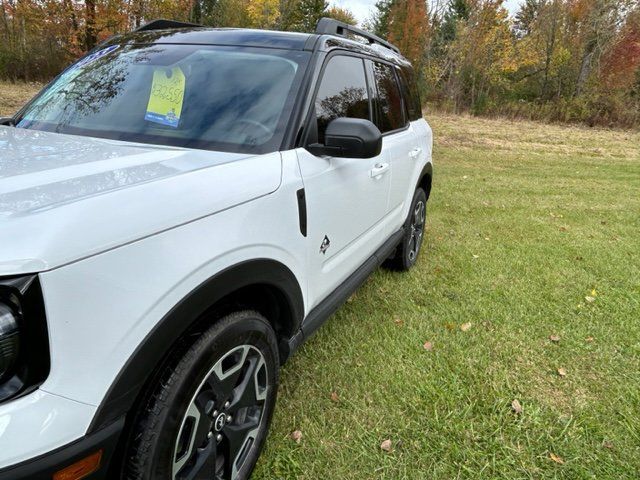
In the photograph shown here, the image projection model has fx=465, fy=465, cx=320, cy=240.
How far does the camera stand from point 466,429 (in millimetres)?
2371

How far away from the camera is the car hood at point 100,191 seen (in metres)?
1.07

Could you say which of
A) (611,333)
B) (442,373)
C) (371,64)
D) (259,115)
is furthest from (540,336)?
(259,115)

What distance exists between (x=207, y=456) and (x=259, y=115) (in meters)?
1.42

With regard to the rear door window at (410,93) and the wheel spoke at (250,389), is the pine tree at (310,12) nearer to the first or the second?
the rear door window at (410,93)

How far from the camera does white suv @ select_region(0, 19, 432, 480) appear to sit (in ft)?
3.57

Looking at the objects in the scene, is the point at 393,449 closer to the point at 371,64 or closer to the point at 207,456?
the point at 207,456

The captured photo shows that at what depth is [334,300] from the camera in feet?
8.27

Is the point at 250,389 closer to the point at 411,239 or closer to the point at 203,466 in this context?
the point at 203,466

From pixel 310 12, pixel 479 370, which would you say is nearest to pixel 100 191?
pixel 479 370

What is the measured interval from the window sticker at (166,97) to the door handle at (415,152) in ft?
6.41

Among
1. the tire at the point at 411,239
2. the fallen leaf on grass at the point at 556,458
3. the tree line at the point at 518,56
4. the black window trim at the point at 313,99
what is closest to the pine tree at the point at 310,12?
the tree line at the point at 518,56

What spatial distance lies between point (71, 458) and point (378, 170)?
2168mm

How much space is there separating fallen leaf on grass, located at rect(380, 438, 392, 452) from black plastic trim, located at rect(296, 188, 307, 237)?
1104 millimetres

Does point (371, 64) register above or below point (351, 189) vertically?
above
